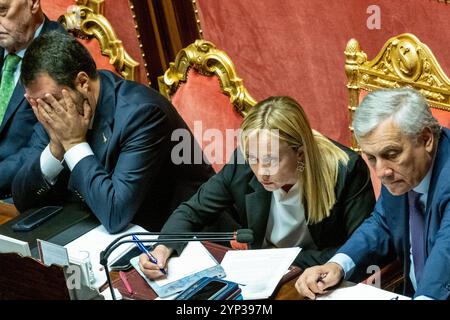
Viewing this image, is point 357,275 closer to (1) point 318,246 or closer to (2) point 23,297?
(1) point 318,246

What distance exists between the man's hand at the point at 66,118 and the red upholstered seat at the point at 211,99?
524mm

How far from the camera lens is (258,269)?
2.29 metres

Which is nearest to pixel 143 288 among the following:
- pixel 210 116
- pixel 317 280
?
pixel 317 280


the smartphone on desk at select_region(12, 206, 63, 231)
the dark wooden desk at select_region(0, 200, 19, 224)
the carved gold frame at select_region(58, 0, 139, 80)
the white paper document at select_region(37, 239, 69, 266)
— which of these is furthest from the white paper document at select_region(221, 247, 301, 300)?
the carved gold frame at select_region(58, 0, 139, 80)

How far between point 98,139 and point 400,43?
1109mm

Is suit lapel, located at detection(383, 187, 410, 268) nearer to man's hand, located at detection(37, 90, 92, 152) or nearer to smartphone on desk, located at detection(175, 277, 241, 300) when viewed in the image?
smartphone on desk, located at detection(175, 277, 241, 300)

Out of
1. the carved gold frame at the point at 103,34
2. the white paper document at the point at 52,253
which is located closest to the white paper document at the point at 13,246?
the white paper document at the point at 52,253

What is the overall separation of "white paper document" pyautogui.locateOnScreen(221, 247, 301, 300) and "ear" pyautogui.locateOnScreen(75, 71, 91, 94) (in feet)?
2.86

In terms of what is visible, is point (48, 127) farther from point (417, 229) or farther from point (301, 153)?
point (417, 229)

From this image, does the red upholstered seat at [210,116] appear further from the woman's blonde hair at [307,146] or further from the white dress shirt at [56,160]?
the woman's blonde hair at [307,146]

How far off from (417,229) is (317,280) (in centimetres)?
35

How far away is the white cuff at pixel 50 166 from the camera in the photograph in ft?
9.67
